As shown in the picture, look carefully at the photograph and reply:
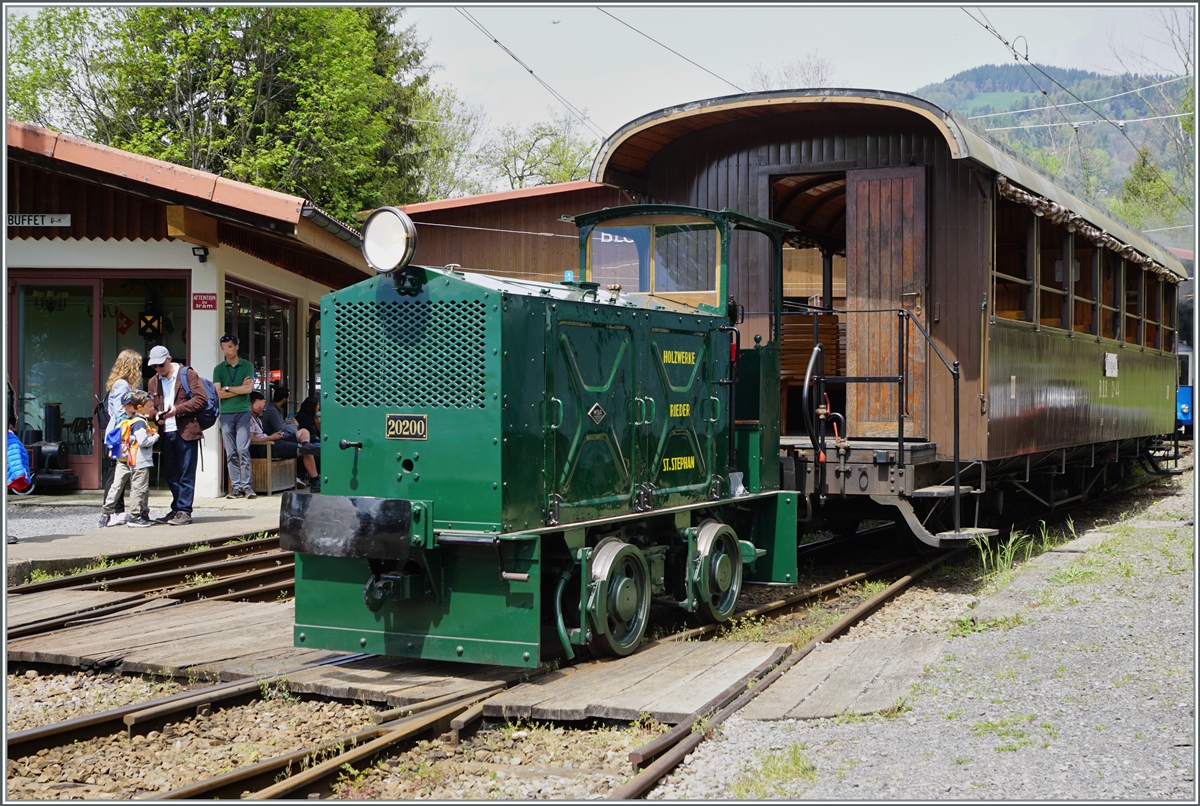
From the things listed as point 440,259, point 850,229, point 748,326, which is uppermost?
point 440,259

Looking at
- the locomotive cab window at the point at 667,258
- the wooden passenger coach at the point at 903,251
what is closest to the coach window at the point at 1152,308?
the wooden passenger coach at the point at 903,251

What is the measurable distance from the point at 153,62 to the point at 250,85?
256cm

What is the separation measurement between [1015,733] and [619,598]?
2.46 metres

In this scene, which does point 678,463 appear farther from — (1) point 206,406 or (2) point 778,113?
(1) point 206,406

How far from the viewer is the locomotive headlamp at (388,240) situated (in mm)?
6273

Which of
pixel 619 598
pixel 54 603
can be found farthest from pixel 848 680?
pixel 54 603

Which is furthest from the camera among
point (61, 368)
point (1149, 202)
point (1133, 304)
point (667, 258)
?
point (1149, 202)

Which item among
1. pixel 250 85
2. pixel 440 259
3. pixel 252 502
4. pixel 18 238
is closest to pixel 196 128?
pixel 250 85

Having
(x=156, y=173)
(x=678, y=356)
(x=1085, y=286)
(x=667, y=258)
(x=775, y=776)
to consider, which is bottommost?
(x=775, y=776)

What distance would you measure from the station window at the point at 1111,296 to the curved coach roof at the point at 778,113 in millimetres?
2316

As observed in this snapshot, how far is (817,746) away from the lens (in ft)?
16.4

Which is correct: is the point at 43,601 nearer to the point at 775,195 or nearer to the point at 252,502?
the point at 252,502

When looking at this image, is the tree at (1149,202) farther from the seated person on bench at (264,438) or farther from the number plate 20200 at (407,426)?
the number plate 20200 at (407,426)

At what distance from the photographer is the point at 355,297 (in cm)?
668
